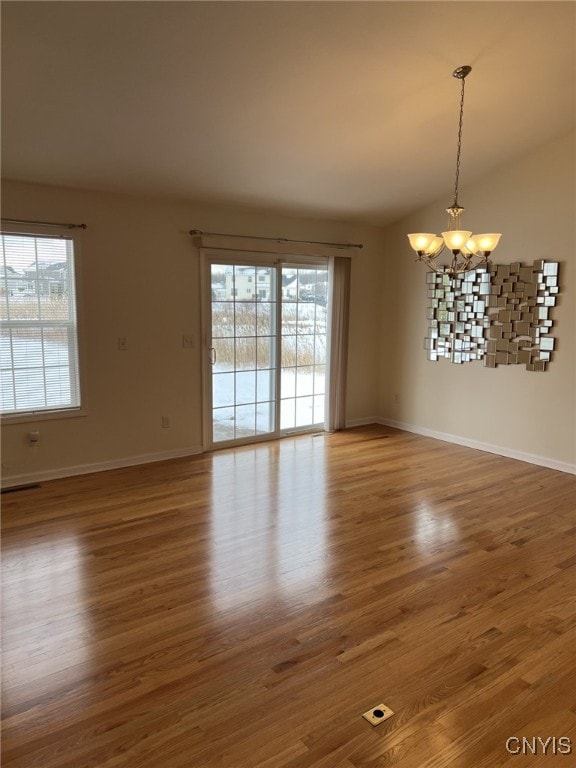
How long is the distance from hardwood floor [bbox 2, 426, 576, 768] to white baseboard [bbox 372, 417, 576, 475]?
0.58 metres

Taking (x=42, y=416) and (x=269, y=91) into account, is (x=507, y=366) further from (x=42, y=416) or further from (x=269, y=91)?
(x=42, y=416)

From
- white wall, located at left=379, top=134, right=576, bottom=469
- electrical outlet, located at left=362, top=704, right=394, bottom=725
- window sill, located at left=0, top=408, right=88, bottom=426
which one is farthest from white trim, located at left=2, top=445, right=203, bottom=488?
electrical outlet, located at left=362, top=704, right=394, bottom=725

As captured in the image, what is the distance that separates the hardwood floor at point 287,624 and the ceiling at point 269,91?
266 centimetres

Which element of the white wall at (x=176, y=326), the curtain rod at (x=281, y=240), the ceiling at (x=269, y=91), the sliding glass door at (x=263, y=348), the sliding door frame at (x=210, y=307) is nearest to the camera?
the ceiling at (x=269, y=91)

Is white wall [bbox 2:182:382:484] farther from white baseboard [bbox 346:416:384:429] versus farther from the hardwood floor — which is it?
white baseboard [bbox 346:416:384:429]

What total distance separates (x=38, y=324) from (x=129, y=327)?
Answer: 756 millimetres

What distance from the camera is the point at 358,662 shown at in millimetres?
2260

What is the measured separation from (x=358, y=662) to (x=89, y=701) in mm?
1107

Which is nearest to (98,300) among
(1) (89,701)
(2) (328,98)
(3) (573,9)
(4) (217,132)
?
(4) (217,132)

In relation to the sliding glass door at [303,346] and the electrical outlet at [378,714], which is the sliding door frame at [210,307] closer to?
the sliding glass door at [303,346]

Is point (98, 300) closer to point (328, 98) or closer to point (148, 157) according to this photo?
point (148, 157)

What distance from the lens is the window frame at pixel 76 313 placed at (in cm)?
411

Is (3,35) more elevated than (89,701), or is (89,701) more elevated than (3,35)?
(3,35)

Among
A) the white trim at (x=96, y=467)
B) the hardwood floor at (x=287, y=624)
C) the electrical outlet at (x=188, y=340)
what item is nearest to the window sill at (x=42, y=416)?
the white trim at (x=96, y=467)
